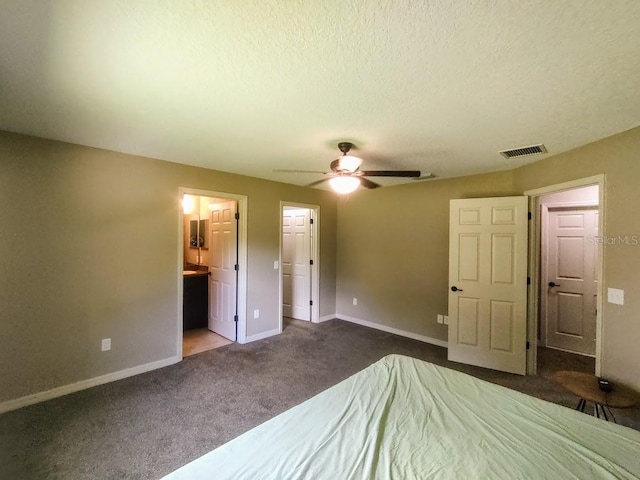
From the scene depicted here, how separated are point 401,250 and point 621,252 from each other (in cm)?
254

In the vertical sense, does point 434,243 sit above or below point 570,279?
above

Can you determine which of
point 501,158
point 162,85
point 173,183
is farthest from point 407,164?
point 173,183

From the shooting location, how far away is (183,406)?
98.7 inches

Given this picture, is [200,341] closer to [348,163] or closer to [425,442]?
[348,163]

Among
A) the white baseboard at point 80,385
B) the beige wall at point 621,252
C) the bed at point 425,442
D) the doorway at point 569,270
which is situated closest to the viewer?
the bed at point 425,442

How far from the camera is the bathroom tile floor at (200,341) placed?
12.5ft

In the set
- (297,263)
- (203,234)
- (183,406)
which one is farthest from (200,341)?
(297,263)

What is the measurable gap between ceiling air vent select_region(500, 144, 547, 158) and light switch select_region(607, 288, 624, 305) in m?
1.39

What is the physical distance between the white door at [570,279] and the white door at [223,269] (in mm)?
4568

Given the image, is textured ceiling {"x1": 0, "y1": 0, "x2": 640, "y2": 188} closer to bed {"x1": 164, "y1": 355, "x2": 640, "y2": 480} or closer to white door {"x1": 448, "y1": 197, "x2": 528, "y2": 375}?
white door {"x1": 448, "y1": 197, "x2": 528, "y2": 375}

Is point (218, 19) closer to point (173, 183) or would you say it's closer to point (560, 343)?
point (173, 183)

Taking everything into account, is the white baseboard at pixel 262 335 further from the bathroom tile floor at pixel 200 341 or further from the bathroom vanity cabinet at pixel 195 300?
the bathroom vanity cabinet at pixel 195 300

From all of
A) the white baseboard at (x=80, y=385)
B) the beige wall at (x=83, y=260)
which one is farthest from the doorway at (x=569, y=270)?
the white baseboard at (x=80, y=385)

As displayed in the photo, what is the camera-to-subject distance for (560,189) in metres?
2.83
